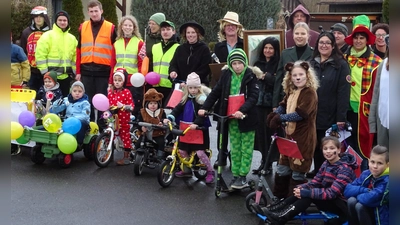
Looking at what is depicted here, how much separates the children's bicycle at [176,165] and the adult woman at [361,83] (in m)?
1.81

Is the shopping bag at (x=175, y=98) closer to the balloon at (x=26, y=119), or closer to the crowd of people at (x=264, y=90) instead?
the crowd of people at (x=264, y=90)

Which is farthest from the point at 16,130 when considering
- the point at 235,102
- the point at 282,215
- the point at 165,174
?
the point at 282,215

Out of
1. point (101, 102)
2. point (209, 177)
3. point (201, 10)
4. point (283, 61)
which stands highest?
point (201, 10)

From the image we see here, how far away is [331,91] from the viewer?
5.72m

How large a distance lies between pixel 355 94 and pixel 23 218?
3.89 metres

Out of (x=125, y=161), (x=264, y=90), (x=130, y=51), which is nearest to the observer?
(x=264, y=90)

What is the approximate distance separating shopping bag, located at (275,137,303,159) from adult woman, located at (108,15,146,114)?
3263mm

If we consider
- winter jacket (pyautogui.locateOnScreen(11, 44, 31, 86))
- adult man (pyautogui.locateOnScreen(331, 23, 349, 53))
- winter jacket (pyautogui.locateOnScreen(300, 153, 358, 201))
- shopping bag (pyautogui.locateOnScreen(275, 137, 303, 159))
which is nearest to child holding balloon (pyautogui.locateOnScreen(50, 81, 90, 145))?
winter jacket (pyautogui.locateOnScreen(11, 44, 31, 86))

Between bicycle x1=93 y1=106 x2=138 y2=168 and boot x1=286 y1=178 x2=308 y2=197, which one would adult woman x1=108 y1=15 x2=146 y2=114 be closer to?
bicycle x1=93 y1=106 x2=138 y2=168

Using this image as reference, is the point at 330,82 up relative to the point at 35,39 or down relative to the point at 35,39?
down

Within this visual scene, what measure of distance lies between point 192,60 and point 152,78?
0.68 meters

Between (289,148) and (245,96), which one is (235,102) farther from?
(289,148)

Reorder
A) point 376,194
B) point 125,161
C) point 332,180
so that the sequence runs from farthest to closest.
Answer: point 125,161
point 332,180
point 376,194

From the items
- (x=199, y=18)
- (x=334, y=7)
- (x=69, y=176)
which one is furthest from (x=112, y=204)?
(x=334, y=7)
